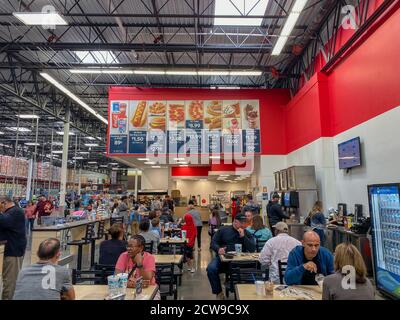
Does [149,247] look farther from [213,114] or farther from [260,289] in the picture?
[213,114]

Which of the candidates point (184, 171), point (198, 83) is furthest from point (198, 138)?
point (184, 171)

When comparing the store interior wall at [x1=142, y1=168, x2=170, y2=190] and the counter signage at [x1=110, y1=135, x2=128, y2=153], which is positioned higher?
the counter signage at [x1=110, y1=135, x2=128, y2=153]

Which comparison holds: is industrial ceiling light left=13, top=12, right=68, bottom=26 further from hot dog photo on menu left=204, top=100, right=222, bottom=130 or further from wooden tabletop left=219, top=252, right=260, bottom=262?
hot dog photo on menu left=204, top=100, right=222, bottom=130

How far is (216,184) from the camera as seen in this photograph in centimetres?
1859

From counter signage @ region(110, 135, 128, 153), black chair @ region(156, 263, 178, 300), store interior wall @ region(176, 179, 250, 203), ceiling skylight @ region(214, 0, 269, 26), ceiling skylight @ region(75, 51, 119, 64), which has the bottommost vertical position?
black chair @ region(156, 263, 178, 300)

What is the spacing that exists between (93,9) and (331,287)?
26.9 feet

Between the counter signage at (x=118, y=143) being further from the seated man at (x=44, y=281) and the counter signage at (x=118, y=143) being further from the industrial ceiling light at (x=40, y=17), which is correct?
the seated man at (x=44, y=281)

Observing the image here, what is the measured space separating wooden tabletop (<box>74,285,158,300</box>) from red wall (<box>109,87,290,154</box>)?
30.0 ft

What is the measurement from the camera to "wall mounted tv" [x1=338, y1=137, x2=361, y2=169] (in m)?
6.15

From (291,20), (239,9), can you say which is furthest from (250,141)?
(291,20)

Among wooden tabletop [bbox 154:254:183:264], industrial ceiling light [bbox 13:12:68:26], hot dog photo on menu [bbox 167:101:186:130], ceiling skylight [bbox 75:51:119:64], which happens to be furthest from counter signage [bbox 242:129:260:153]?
industrial ceiling light [bbox 13:12:68:26]

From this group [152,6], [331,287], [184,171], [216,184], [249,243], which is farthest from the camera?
[216,184]

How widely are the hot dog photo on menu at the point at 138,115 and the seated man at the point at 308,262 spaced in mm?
8945

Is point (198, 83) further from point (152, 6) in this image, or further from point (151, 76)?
point (152, 6)
